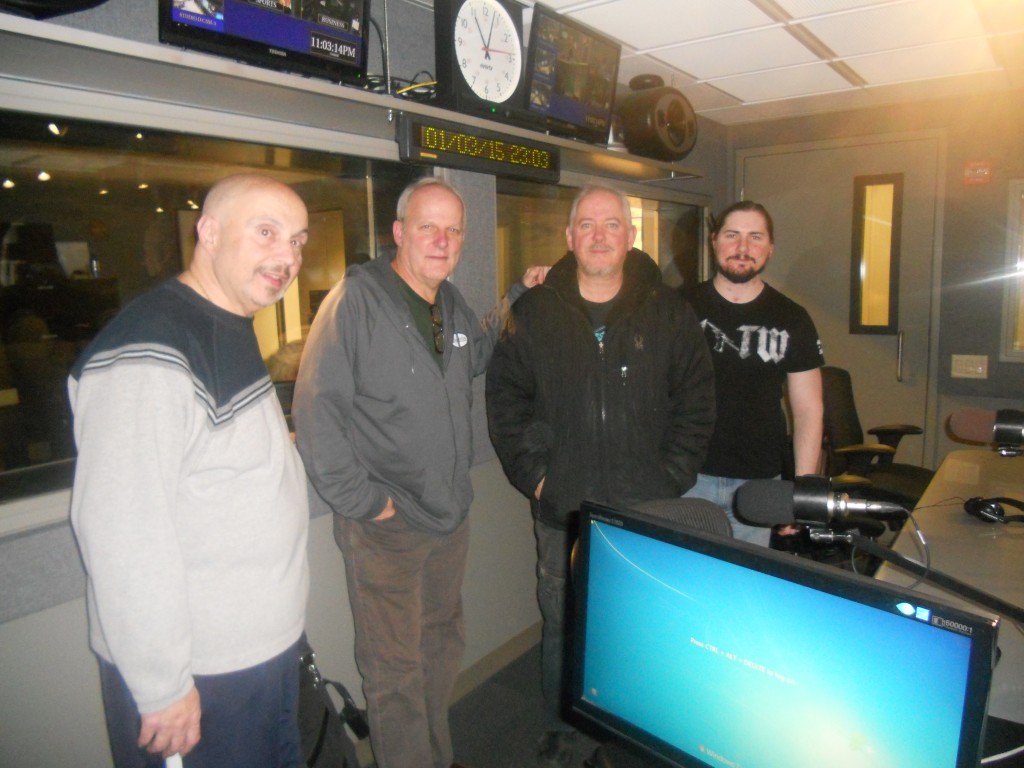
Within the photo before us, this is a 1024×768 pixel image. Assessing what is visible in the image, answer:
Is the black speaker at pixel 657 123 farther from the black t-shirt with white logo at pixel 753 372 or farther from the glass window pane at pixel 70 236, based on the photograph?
the glass window pane at pixel 70 236

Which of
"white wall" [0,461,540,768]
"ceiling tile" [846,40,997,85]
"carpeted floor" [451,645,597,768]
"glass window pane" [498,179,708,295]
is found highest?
"ceiling tile" [846,40,997,85]

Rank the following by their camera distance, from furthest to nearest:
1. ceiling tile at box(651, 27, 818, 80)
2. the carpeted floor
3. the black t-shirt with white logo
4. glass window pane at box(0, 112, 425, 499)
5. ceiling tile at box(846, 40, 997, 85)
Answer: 1. ceiling tile at box(846, 40, 997, 85)
2. ceiling tile at box(651, 27, 818, 80)
3. the black t-shirt with white logo
4. the carpeted floor
5. glass window pane at box(0, 112, 425, 499)

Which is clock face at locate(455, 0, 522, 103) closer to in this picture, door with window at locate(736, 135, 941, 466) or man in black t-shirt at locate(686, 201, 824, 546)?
man in black t-shirt at locate(686, 201, 824, 546)

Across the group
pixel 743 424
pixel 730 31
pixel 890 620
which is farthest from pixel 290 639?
pixel 730 31

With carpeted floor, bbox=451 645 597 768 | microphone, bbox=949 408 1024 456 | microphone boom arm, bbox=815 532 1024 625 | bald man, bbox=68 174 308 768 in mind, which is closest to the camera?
microphone boom arm, bbox=815 532 1024 625

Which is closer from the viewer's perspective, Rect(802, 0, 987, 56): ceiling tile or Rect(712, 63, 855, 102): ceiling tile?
Rect(802, 0, 987, 56): ceiling tile

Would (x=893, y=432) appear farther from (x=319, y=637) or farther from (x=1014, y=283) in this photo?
(x=319, y=637)

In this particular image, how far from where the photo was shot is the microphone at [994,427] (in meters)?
1.44

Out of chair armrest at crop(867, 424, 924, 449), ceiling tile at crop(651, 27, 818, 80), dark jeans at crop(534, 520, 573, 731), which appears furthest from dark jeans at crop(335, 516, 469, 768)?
chair armrest at crop(867, 424, 924, 449)

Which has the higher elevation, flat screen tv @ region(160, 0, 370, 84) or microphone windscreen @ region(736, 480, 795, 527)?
flat screen tv @ region(160, 0, 370, 84)

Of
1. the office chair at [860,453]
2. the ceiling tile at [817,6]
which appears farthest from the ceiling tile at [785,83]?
the office chair at [860,453]

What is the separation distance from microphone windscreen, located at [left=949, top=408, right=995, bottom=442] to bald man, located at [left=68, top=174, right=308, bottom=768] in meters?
1.53

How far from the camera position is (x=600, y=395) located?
6.64ft

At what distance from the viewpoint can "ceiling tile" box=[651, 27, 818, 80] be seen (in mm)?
2904
